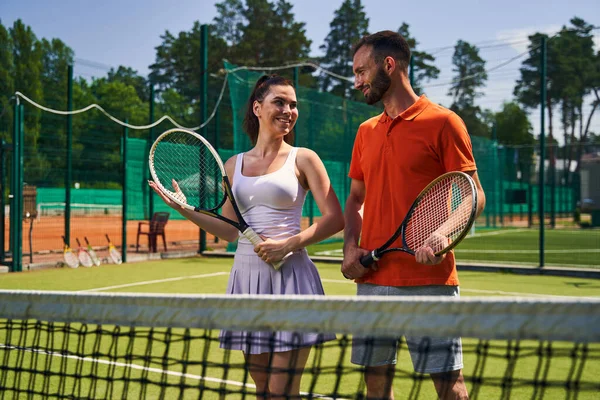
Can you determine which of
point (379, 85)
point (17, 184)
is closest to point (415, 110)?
point (379, 85)

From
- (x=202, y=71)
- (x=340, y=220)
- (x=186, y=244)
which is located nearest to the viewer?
(x=340, y=220)

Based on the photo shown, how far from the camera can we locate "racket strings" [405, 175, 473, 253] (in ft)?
8.41

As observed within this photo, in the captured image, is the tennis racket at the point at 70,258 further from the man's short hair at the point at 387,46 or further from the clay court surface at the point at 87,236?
the man's short hair at the point at 387,46

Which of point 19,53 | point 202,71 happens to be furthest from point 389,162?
point 19,53

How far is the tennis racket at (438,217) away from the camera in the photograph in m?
2.55

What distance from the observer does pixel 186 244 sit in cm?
1539

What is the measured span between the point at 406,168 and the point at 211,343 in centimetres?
315

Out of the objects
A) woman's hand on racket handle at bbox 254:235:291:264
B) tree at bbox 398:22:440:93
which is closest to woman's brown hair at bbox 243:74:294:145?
woman's hand on racket handle at bbox 254:235:291:264

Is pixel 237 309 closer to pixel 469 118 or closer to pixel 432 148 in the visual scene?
pixel 432 148

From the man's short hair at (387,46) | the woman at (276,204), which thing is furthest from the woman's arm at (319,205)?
the man's short hair at (387,46)

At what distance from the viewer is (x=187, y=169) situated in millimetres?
4109

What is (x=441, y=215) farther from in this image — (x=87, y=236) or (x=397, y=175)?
(x=87, y=236)

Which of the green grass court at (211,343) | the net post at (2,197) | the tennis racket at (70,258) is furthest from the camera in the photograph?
the tennis racket at (70,258)

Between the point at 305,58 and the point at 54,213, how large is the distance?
2746 centimetres
